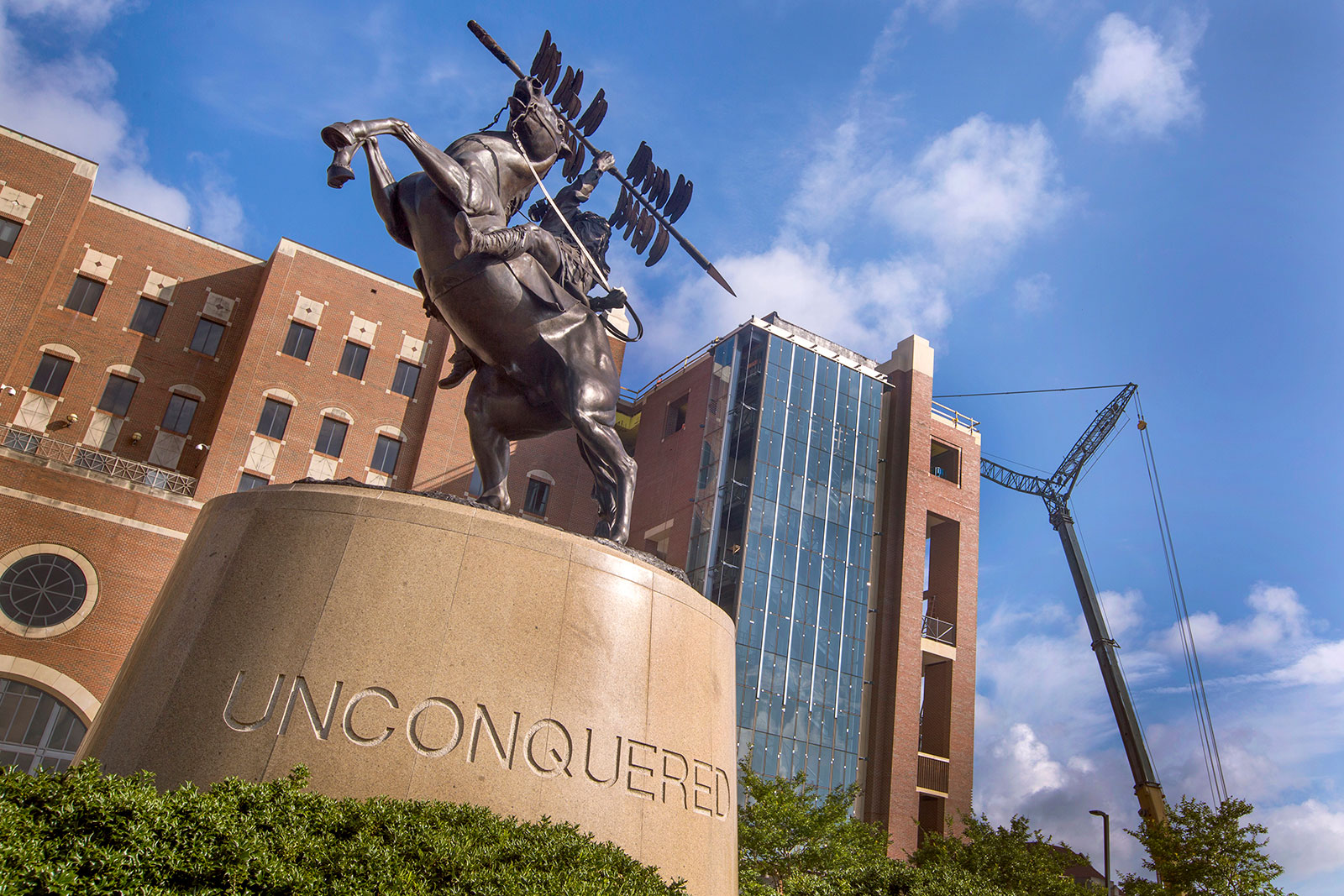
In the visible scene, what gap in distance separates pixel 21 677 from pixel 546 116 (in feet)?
97.6

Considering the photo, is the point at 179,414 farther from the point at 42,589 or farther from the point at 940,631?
the point at 940,631

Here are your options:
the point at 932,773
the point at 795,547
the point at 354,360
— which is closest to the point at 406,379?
the point at 354,360

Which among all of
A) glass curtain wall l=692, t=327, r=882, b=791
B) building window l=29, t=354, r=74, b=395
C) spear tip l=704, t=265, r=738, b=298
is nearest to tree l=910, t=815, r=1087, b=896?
glass curtain wall l=692, t=327, r=882, b=791

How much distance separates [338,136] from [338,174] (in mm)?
332

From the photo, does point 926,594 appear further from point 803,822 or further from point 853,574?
point 803,822

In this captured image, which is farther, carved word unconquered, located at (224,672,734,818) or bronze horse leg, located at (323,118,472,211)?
bronze horse leg, located at (323,118,472,211)

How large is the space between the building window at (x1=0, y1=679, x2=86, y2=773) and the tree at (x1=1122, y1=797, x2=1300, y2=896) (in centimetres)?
3206

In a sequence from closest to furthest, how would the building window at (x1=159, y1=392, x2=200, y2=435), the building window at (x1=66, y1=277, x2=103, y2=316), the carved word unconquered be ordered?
1. the carved word unconquered
2. the building window at (x1=66, y1=277, x2=103, y2=316)
3. the building window at (x1=159, y1=392, x2=200, y2=435)

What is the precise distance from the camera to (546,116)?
10.0 meters

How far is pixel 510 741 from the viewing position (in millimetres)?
6629

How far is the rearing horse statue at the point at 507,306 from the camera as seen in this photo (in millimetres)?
8680

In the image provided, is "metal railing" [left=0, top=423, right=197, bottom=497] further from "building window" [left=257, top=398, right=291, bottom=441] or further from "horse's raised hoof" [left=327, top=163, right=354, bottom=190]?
"horse's raised hoof" [left=327, top=163, right=354, bottom=190]

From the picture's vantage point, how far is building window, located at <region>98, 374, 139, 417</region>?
39781 millimetres

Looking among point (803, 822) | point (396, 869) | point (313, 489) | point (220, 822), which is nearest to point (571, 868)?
point (396, 869)
